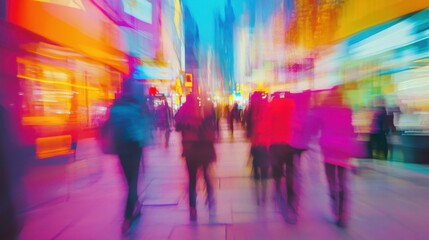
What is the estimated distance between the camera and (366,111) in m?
12.2

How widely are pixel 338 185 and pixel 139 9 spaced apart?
112ft

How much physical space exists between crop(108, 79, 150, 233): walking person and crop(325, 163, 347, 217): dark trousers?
2421 mm

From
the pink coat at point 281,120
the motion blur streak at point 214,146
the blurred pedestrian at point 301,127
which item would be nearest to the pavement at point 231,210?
the motion blur streak at point 214,146

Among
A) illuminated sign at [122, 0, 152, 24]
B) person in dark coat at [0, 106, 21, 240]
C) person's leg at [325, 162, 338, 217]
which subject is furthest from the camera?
illuminated sign at [122, 0, 152, 24]

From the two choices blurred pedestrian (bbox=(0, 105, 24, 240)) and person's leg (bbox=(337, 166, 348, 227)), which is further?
person's leg (bbox=(337, 166, 348, 227))

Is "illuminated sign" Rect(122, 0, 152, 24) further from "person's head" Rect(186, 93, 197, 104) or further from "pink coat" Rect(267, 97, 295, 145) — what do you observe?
"pink coat" Rect(267, 97, 295, 145)

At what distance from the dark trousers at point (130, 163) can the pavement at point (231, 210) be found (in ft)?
0.87

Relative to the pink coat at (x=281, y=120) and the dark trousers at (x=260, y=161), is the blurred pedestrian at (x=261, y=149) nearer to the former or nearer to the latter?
the dark trousers at (x=260, y=161)

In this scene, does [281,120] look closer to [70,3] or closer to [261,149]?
[261,149]

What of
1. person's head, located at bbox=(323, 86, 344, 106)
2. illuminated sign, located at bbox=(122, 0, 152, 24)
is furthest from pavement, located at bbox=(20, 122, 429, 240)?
illuminated sign, located at bbox=(122, 0, 152, 24)

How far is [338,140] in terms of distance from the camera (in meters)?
5.32

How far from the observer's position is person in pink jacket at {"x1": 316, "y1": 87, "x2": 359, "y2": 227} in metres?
5.29

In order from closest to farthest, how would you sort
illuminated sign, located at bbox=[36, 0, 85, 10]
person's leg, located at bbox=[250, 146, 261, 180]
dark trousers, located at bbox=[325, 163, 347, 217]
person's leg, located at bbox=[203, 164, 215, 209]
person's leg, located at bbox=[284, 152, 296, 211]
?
1. dark trousers, located at bbox=[325, 163, 347, 217]
2. person's leg, located at bbox=[284, 152, 296, 211]
3. person's leg, located at bbox=[203, 164, 215, 209]
4. person's leg, located at bbox=[250, 146, 261, 180]
5. illuminated sign, located at bbox=[36, 0, 85, 10]

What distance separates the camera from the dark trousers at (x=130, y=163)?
5.30 m
